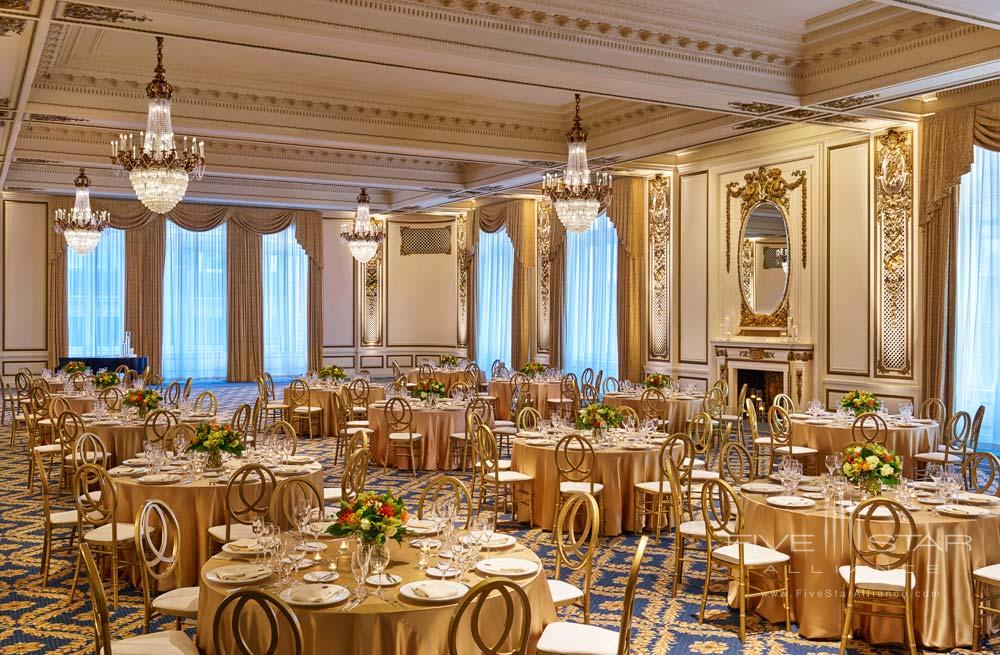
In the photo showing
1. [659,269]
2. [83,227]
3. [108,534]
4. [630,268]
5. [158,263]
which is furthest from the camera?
[158,263]

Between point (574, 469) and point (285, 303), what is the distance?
13.6m

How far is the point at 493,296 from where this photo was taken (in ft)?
58.9

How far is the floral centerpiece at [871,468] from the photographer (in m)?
4.98

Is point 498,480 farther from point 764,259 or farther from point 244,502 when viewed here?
point 764,259

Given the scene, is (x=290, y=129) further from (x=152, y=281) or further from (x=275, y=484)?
(x=152, y=281)

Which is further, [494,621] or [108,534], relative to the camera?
[108,534]

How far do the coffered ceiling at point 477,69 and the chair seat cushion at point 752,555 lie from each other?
3.75 m

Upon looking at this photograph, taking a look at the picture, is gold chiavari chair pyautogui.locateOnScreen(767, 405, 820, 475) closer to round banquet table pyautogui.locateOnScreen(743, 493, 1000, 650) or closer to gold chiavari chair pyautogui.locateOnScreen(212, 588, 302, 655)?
round banquet table pyautogui.locateOnScreen(743, 493, 1000, 650)

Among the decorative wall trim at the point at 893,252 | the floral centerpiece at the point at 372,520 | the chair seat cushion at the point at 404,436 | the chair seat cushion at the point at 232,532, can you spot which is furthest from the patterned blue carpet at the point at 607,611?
the decorative wall trim at the point at 893,252

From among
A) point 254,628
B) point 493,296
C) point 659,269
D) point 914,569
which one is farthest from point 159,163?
point 493,296

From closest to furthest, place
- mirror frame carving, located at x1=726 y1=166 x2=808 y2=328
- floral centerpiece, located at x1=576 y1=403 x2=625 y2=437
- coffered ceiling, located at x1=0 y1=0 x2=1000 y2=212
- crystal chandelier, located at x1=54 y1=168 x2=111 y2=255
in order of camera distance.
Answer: coffered ceiling, located at x1=0 y1=0 x2=1000 y2=212 → floral centerpiece, located at x1=576 y1=403 x2=625 y2=437 → mirror frame carving, located at x1=726 y1=166 x2=808 y2=328 → crystal chandelier, located at x1=54 y1=168 x2=111 y2=255

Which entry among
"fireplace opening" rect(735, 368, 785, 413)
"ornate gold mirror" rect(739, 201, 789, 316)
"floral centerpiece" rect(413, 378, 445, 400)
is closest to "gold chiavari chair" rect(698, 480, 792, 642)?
"floral centerpiece" rect(413, 378, 445, 400)

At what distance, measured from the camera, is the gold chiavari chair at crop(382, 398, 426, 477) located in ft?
30.6

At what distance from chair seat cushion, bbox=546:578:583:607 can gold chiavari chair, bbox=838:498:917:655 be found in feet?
4.62
